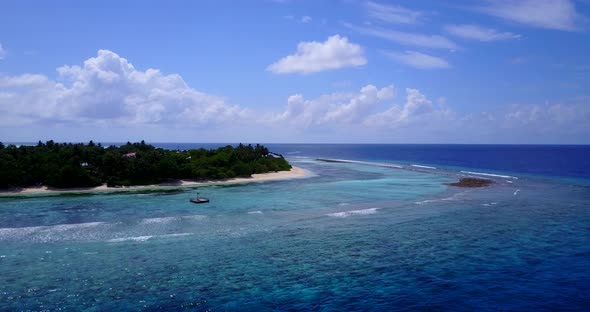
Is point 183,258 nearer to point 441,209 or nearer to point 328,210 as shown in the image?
point 328,210

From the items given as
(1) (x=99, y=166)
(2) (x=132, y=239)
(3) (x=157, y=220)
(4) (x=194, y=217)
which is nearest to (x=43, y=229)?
(2) (x=132, y=239)

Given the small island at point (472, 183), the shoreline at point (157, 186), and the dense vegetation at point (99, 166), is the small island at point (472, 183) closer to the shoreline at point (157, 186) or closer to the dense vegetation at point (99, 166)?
the shoreline at point (157, 186)

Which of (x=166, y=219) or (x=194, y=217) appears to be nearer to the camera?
(x=166, y=219)

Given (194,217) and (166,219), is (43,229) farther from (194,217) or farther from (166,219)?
(194,217)

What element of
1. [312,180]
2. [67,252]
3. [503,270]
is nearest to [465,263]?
[503,270]

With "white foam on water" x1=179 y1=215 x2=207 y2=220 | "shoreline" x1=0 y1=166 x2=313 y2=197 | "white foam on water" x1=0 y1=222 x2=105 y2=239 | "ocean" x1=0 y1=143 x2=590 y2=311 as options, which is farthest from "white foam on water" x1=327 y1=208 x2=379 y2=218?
"shoreline" x1=0 y1=166 x2=313 y2=197

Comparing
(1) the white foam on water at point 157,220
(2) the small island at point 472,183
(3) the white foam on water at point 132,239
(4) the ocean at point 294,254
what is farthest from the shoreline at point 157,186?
(3) the white foam on water at point 132,239
